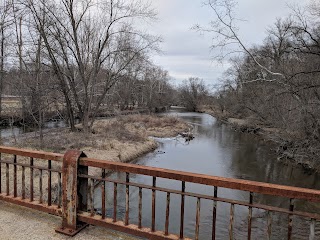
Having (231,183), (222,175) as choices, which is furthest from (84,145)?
(231,183)

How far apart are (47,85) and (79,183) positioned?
509 inches

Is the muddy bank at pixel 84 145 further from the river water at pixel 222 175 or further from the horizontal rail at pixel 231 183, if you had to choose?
the horizontal rail at pixel 231 183

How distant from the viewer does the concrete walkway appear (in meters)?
3.64

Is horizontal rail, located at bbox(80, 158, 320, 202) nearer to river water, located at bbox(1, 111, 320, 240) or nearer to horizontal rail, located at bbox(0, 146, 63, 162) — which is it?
horizontal rail, located at bbox(0, 146, 63, 162)

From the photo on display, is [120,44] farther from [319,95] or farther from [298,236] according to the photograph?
[298,236]

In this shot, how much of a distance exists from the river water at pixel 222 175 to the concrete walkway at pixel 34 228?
4375 millimetres

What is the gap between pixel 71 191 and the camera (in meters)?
3.70

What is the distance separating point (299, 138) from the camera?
17.3m

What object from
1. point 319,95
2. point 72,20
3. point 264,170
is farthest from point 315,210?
point 72,20

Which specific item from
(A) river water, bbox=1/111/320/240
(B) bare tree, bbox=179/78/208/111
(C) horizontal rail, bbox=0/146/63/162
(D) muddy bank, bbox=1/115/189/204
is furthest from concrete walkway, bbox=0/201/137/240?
(B) bare tree, bbox=179/78/208/111

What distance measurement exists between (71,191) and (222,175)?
433 inches

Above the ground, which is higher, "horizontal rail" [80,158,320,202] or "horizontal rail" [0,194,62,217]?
"horizontal rail" [80,158,320,202]

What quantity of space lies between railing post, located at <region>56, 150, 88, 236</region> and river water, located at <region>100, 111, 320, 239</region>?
15.1 ft

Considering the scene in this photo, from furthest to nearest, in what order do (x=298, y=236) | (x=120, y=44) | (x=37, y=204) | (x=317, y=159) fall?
(x=120, y=44) → (x=317, y=159) → (x=298, y=236) → (x=37, y=204)
